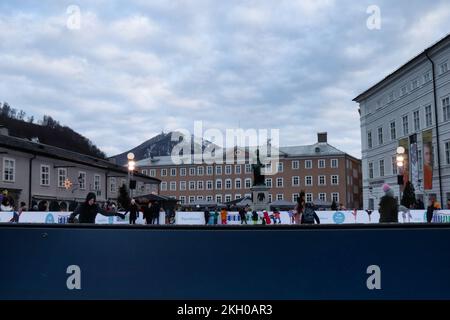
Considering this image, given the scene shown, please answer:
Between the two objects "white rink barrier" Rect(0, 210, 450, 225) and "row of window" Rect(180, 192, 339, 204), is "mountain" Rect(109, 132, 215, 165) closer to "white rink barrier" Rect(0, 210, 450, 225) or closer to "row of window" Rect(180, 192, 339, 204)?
"row of window" Rect(180, 192, 339, 204)

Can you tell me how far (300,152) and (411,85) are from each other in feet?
169

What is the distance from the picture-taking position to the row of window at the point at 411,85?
47.7m

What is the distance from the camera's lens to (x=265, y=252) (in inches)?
102

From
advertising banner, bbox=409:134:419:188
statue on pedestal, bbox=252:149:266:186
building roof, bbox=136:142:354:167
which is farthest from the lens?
building roof, bbox=136:142:354:167

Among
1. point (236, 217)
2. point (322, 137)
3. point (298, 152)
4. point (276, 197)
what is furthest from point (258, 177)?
point (322, 137)

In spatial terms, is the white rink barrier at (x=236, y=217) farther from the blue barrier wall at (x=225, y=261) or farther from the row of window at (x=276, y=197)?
the row of window at (x=276, y=197)

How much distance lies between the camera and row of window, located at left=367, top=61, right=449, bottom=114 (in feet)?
157

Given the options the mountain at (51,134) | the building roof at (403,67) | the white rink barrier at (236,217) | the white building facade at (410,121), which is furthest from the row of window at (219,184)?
the white rink barrier at (236,217)

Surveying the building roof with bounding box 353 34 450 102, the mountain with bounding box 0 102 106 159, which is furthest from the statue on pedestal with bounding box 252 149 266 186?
the mountain with bounding box 0 102 106 159

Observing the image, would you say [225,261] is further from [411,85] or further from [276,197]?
[276,197]

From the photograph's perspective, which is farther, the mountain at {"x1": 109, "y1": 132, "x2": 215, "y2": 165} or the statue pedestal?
the mountain at {"x1": 109, "y1": 132, "x2": 215, "y2": 165}

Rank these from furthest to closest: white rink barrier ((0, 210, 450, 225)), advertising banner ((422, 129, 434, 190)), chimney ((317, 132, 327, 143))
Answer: chimney ((317, 132, 327, 143)) → advertising banner ((422, 129, 434, 190)) → white rink barrier ((0, 210, 450, 225))

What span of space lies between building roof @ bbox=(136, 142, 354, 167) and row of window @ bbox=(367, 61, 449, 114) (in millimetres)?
39369
